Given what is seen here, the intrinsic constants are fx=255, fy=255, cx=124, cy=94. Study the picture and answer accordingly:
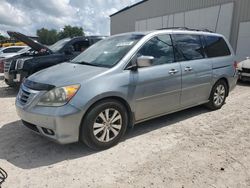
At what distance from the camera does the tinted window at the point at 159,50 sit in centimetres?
422

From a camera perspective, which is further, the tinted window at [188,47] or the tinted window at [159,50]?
the tinted window at [188,47]

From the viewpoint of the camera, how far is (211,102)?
555cm

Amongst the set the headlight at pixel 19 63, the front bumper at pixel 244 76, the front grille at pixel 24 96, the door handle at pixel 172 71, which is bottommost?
the front bumper at pixel 244 76

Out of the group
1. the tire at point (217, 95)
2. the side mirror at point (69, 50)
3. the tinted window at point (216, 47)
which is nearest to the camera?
the tinted window at point (216, 47)

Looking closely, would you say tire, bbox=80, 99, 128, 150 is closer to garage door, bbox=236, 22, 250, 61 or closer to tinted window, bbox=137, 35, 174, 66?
tinted window, bbox=137, 35, 174, 66

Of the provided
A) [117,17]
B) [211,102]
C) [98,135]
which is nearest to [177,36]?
[211,102]

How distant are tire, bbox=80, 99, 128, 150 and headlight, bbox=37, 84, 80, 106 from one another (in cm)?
35

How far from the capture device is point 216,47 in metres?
5.60

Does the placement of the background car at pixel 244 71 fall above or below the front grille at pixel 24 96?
below

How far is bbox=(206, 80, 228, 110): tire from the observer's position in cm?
553

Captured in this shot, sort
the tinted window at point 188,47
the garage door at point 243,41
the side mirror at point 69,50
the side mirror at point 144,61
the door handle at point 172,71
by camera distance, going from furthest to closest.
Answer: the garage door at point 243,41 → the side mirror at point 69,50 → the tinted window at point 188,47 → the door handle at point 172,71 → the side mirror at point 144,61

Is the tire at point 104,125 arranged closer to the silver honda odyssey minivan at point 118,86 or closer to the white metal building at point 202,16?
the silver honda odyssey minivan at point 118,86

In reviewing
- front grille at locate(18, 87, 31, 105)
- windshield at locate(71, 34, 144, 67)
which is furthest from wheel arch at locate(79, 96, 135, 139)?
front grille at locate(18, 87, 31, 105)

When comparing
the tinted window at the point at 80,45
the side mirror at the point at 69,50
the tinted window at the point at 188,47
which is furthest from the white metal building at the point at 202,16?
the tinted window at the point at 188,47
